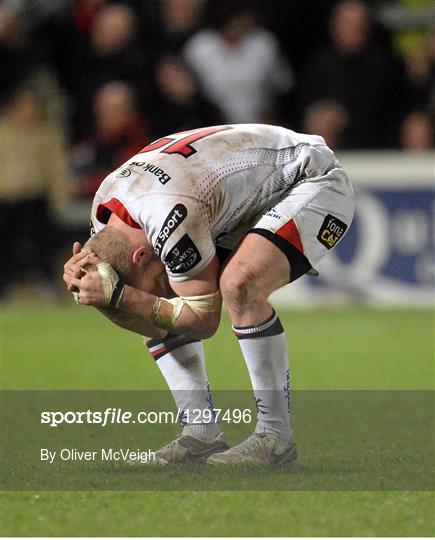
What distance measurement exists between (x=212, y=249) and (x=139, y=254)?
328mm

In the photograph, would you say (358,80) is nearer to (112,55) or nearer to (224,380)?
(112,55)

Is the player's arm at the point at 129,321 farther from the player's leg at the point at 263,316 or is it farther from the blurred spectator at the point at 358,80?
the blurred spectator at the point at 358,80

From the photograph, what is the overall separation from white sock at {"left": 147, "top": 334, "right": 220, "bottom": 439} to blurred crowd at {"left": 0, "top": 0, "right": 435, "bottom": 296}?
8.04m

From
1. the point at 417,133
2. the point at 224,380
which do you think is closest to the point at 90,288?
the point at 224,380

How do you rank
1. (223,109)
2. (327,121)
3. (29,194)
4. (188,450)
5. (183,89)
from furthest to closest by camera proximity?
1. (223,109)
2. (29,194)
3. (183,89)
4. (327,121)
5. (188,450)

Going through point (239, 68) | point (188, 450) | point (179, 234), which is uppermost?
point (179, 234)

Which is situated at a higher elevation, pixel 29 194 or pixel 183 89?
pixel 183 89

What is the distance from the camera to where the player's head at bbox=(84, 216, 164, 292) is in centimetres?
614

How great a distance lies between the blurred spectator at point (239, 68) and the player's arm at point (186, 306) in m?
8.85

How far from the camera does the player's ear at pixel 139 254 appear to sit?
621 cm

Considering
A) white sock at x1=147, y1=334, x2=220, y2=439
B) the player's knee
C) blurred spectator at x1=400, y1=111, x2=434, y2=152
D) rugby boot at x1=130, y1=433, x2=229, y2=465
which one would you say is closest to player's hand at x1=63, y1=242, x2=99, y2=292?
the player's knee

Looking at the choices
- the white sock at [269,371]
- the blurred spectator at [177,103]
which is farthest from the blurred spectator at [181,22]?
the white sock at [269,371]

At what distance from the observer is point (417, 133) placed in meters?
14.7

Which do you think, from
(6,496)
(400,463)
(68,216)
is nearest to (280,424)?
(400,463)
